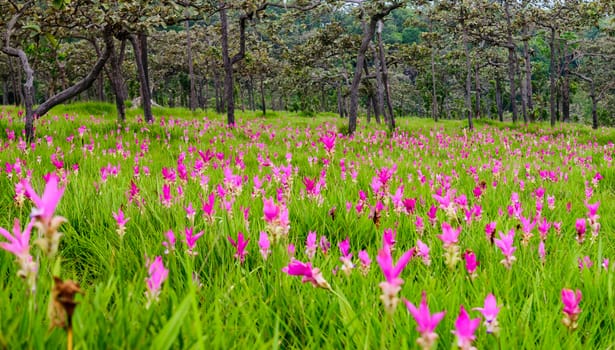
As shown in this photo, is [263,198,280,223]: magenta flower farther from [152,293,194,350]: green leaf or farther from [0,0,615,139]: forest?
[0,0,615,139]: forest

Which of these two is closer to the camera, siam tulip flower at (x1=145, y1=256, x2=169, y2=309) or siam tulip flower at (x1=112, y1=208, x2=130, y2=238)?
siam tulip flower at (x1=145, y1=256, x2=169, y2=309)

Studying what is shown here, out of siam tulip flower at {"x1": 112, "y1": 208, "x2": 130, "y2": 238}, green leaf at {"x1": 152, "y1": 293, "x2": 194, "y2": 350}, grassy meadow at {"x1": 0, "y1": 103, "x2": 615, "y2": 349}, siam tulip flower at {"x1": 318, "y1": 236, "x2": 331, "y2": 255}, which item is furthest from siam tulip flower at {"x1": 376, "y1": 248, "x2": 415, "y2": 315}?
siam tulip flower at {"x1": 112, "y1": 208, "x2": 130, "y2": 238}

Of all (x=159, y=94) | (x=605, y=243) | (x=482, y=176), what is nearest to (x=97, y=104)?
(x=482, y=176)

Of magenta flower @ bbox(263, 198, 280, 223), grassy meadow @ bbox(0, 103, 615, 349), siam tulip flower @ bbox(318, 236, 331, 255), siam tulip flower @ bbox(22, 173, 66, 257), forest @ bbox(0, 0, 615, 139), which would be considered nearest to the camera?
siam tulip flower @ bbox(22, 173, 66, 257)

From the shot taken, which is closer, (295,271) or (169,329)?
(169,329)

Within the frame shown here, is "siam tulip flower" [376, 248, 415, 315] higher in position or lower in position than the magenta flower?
lower

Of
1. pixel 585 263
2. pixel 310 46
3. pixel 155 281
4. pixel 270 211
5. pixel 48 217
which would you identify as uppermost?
pixel 310 46

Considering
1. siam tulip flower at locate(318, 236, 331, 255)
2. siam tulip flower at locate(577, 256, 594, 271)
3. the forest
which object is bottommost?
siam tulip flower at locate(577, 256, 594, 271)

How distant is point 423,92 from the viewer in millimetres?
70500

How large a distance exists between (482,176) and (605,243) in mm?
2958

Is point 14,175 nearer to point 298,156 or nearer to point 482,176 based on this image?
point 298,156

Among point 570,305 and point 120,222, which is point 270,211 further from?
point 570,305

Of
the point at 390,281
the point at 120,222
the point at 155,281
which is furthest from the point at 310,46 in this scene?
the point at 390,281

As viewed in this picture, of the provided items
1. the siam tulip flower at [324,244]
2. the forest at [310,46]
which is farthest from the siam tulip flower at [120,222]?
the forest at [310,46]
